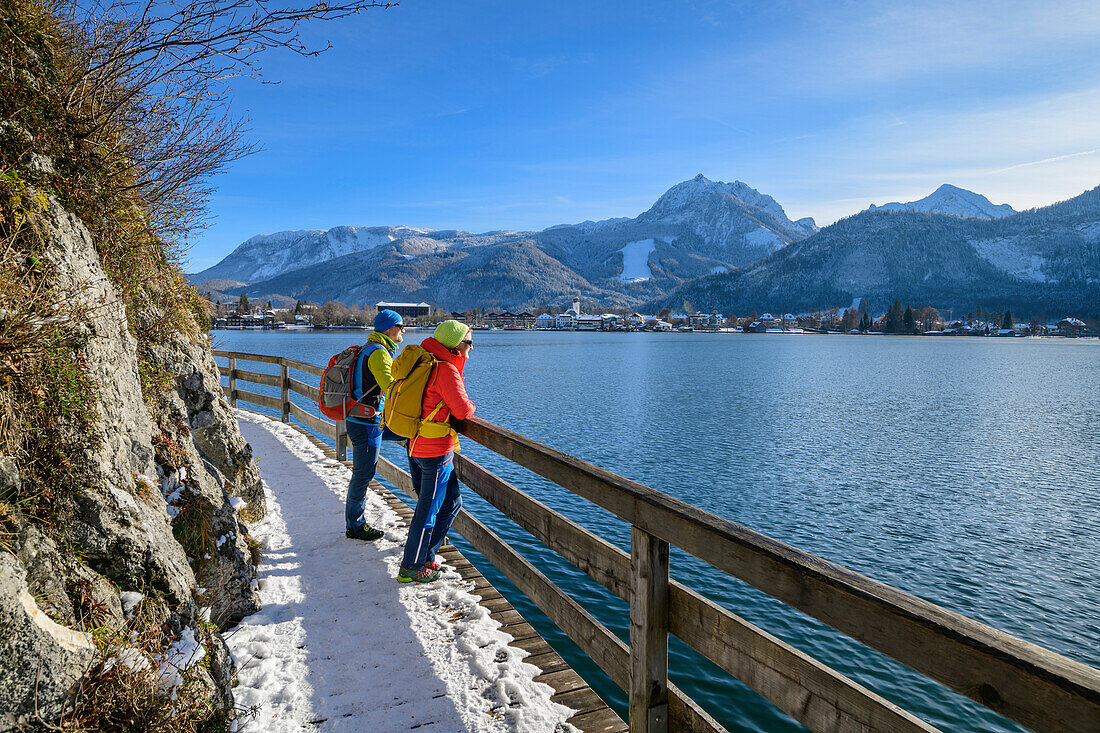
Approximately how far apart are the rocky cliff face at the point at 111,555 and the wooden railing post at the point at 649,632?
208cm

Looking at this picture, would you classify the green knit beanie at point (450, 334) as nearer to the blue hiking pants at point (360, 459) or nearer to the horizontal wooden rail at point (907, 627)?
the blue hiking pants at point (360, 459)

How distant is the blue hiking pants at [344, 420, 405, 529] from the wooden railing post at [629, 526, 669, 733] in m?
3.58

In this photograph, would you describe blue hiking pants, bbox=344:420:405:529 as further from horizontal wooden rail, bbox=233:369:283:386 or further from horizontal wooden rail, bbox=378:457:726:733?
horizontal wooden rail, bbox=233:369:283:386

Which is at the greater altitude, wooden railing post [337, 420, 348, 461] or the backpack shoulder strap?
the backpack shoulder strap

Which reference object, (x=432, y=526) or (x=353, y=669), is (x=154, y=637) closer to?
(x=353, y=669)

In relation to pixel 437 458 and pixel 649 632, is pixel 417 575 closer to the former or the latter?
pixel 437 458

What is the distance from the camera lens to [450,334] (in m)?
4.39

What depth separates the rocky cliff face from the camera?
80.7 inches

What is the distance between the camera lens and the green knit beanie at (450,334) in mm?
4379

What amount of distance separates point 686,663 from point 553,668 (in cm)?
427

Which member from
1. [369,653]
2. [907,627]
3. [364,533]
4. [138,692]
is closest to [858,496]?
[364,533]

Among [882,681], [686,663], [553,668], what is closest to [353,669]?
[553,668]

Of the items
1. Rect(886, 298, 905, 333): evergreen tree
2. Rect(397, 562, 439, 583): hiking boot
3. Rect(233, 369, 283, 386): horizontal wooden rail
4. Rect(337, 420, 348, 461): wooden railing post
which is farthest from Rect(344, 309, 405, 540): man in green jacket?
Rect(886, 298, 905, 333): evergreen tree

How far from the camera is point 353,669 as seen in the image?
3.76m
